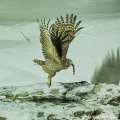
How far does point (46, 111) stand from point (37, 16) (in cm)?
57

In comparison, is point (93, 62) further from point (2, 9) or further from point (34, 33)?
point (2, 9)

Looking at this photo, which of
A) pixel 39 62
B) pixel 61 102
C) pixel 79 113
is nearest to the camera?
pixel 79 113

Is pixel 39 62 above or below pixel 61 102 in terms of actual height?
above

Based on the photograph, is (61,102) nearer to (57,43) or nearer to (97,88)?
(97,88)

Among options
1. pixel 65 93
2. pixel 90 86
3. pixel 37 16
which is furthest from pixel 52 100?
pixel 37 16

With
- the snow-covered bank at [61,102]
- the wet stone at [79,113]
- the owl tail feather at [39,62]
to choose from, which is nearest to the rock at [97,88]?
the snow-covered bank at [61,102]

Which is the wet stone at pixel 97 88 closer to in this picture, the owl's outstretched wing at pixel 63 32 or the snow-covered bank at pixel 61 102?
the snow-covered bank at pixel 61 102

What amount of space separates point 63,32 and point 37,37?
0.71 feet

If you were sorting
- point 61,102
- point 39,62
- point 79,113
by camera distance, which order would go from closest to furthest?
point 79,113
point 61,102
point 39,62

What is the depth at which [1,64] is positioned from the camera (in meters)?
1.25

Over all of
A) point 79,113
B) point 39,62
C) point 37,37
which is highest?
point 37,37

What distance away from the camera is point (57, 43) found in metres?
1.10

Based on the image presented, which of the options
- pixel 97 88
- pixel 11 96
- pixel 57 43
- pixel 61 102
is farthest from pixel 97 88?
pixel 11 96

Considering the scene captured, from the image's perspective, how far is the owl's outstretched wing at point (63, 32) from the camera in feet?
3.59
